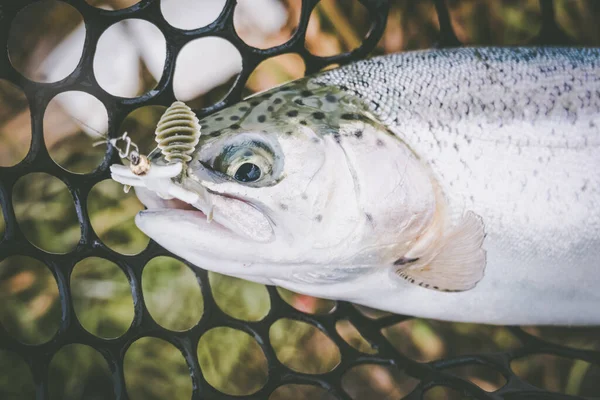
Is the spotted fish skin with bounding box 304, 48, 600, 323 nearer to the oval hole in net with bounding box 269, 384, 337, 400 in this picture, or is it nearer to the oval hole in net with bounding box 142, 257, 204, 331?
the oval hole in net with bounding box 269, 384, 337, 400

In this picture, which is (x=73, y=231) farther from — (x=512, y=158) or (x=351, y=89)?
(x=512, y=158)

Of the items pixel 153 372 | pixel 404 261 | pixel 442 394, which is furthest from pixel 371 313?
pixel 153 372

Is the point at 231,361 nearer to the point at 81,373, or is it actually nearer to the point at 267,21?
the point at 81,373

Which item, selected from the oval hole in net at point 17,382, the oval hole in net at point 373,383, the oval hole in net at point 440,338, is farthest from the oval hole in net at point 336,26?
the oval hole in net at point 17,382

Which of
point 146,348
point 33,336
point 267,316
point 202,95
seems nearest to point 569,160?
point 267,316

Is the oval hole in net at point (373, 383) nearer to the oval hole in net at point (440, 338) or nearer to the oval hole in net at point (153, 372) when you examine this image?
the oval hole in net at point (440, 338)

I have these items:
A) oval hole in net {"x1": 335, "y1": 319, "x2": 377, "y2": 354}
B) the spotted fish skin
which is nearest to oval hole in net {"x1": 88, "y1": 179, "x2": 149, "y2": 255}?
oval hole in net {"x1": 335, "y1": 319, "x2": 377, "y2": 354}
